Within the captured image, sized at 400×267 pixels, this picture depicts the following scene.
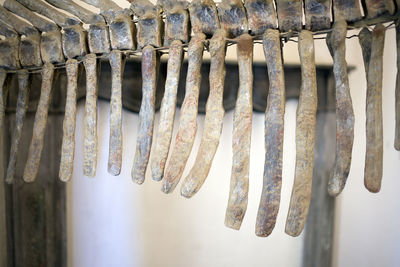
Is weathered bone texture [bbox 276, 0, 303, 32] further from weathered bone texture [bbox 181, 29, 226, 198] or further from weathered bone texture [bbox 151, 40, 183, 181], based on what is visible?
weathered bone texture [bbox 151, 40, 183, 181]

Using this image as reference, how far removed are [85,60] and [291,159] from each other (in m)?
0.97

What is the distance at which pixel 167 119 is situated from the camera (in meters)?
0.81

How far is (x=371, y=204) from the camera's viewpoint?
1.35 metres

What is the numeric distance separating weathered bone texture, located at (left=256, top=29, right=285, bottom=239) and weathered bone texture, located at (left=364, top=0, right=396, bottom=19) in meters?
0.21

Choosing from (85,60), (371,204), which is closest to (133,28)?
(85,60)

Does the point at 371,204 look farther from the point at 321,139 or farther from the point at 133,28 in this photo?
the point at 133,28

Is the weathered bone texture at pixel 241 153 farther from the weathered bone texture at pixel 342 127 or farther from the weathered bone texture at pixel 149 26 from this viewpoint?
the weathered bone texture at pixel 149 26

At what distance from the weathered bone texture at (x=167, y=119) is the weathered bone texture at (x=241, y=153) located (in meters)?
0.19

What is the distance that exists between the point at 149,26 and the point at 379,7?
58 centimetres

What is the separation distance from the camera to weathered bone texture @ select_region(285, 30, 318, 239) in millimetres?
635

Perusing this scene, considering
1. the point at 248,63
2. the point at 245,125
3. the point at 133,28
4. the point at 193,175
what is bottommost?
the point at 193,175

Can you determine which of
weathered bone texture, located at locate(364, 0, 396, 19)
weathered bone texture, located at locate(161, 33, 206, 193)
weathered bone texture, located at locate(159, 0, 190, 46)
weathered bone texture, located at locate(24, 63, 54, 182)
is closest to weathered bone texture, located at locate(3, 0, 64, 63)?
weathered bone texture, located at locate(24, 63, 54, 182)

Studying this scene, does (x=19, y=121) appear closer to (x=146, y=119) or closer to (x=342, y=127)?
(x=146, y=119)

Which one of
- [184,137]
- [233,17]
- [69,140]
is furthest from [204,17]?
[69,140]
